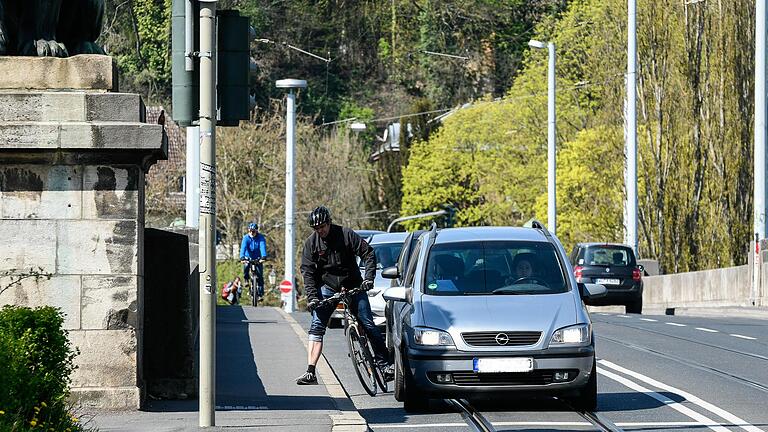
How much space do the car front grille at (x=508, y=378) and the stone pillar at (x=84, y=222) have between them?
273 centimetres

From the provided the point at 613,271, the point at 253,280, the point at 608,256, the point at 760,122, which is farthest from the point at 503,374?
the point at 760,122

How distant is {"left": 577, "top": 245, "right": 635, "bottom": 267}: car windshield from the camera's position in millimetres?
39312

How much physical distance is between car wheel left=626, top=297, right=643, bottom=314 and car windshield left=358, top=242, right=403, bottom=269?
14012 mm

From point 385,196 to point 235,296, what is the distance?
197 ft

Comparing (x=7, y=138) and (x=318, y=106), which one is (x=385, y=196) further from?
(x=7, y=138)

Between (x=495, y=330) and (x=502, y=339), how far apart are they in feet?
0.31

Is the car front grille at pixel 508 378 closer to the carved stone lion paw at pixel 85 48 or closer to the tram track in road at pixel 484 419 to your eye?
the tram track in road at pixel 484 419

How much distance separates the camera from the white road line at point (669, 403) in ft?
42.0

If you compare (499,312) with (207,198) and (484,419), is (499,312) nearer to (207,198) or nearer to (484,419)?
(484,419)

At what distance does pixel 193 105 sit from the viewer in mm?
11484

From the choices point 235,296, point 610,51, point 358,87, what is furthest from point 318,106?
point 235,296

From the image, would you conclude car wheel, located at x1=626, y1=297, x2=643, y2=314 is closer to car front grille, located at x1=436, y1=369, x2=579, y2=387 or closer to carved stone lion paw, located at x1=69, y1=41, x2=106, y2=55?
car front grille, located at x1=436, y1=369, x2=579, y2=387

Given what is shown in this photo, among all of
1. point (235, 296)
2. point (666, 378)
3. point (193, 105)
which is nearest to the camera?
point (193, 105)

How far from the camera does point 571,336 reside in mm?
13672
